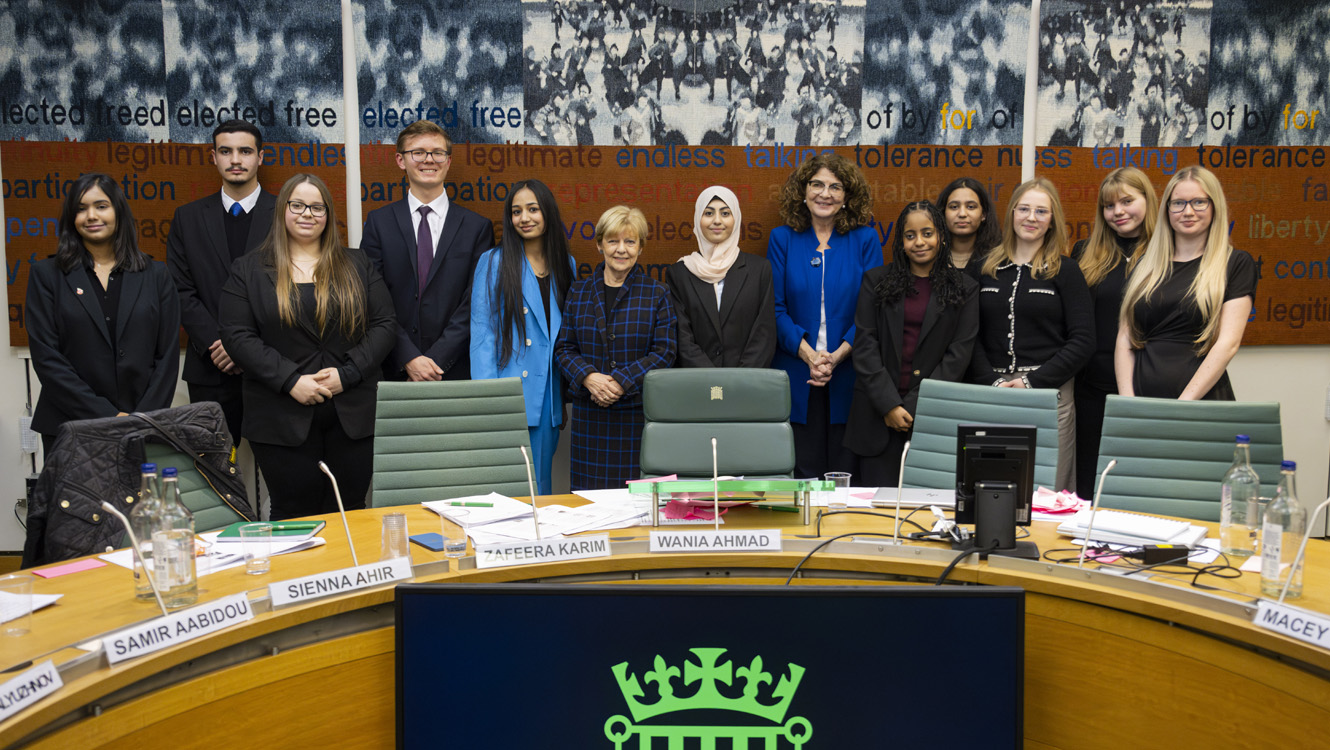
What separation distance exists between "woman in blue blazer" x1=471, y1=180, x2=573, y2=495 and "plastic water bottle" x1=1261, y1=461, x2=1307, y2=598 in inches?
99.0

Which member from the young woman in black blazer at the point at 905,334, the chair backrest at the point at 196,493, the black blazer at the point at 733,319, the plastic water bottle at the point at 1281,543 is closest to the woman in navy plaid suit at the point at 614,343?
the black blazer at the point at 733,319

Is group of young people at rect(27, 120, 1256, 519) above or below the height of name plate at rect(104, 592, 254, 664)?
above

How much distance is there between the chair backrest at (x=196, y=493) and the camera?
2346 millimetres

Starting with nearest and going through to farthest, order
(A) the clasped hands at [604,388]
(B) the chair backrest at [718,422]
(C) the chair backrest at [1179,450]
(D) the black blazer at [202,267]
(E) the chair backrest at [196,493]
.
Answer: (E) the chair backrest at [196,493] → (C) the chair backrest at [1179,450] → (B) the chair backrest at [718,422] → (A) the clasped hands at [604,388] → (D) the black blazer at [202,267]

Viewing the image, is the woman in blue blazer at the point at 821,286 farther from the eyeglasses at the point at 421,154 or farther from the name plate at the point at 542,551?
the name plate at the point at 542,551

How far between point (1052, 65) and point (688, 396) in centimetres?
256

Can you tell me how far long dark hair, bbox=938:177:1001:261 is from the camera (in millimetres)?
3867

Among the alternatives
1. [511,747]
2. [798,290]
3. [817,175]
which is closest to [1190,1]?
[817,175]

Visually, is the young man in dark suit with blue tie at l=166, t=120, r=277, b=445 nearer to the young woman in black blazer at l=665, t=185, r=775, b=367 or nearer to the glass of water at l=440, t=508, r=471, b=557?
the young woman in black blazer at l=665, t=185, r=775, b=367

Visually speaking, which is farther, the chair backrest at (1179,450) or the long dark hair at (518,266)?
the long dark hair at (518,266)

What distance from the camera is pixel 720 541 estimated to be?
202 cm

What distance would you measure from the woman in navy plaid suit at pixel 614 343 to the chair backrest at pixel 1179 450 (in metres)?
1.65

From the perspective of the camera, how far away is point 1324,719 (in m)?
1.48

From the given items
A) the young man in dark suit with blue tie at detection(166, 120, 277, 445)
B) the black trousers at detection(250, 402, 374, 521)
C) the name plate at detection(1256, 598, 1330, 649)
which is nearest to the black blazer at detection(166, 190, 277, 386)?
the young man in dark suit with blue tie at detection(166, 120, 277, 445)
